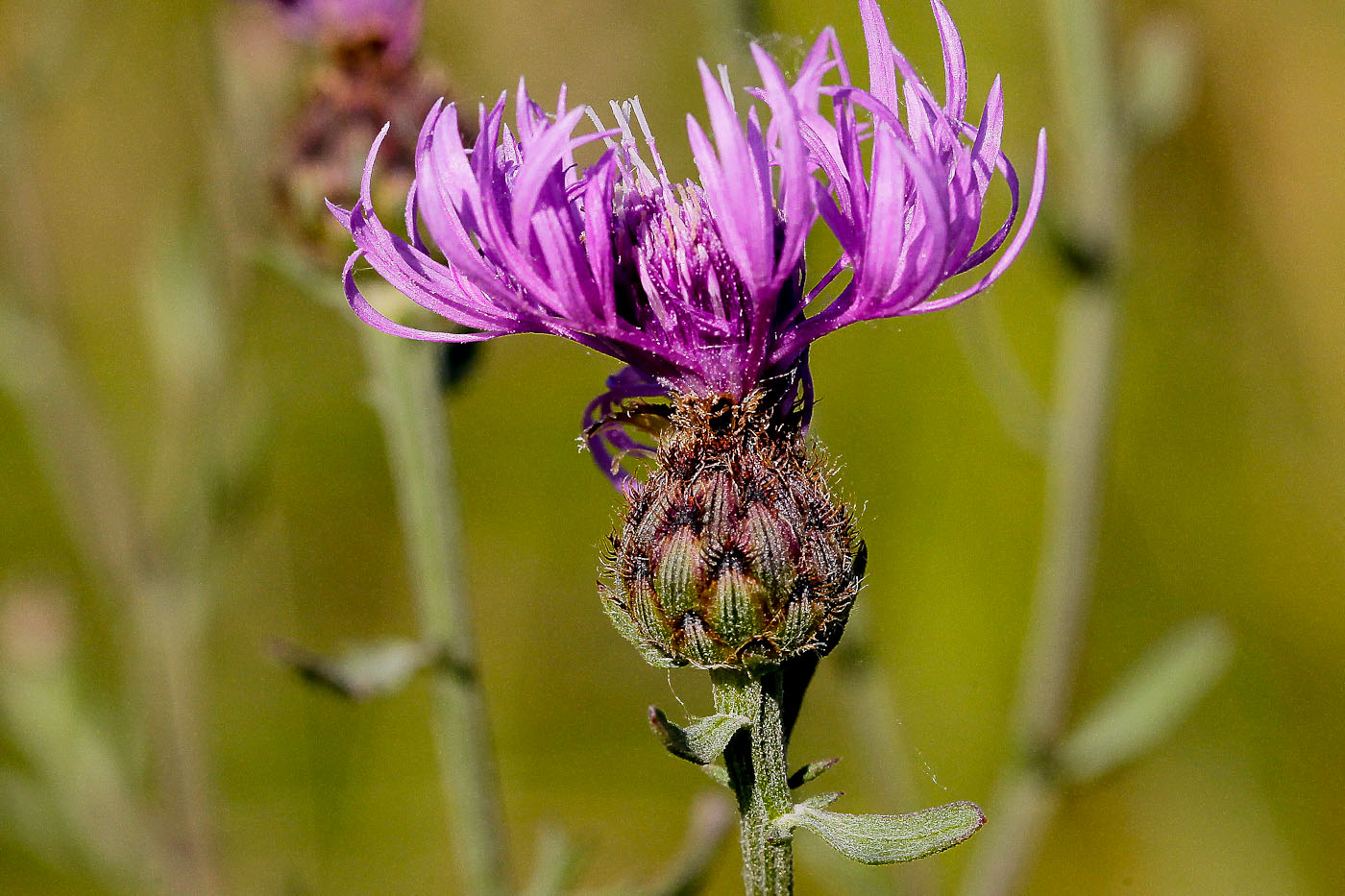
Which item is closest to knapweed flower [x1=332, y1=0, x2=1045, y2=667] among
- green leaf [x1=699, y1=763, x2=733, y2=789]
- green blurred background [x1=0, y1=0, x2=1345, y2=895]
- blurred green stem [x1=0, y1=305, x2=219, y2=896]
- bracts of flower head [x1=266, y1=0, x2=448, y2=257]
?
green leaf [x1=699, y1=763, x2=733, y2=789]

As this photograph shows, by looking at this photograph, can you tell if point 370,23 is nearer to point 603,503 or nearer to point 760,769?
point 760,769

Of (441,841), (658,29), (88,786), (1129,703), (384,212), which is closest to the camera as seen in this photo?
(384,212)

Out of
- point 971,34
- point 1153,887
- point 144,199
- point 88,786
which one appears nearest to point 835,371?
point 971,34

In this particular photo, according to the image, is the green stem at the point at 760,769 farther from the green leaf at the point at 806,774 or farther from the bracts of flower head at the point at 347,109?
the bracts of flower head at the point at 347,109

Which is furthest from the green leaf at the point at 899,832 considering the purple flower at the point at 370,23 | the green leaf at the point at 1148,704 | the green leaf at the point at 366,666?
the purple flower at the point at 370,23

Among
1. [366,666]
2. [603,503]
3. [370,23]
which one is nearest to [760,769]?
[366,666]

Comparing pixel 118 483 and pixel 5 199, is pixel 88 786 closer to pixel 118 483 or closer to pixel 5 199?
pixel 118 483

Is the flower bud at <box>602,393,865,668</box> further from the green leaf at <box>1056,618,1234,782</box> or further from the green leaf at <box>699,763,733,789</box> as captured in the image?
the green leaf at <box>1056,618,1234,782</box>
